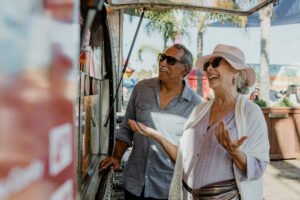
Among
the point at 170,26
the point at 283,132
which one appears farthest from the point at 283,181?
the point at 170,26

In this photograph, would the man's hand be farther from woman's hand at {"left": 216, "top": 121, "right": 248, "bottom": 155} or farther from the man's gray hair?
woman's hand at {"left": 216, "top": 121, "right": 248, "bottom": 155}

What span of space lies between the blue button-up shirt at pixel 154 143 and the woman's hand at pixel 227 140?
2.63ft

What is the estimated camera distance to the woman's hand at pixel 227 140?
7.34 ft

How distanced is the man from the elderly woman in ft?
1.13

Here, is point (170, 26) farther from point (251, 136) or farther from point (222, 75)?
point (251, 136)

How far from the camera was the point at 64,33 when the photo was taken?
0.86 m

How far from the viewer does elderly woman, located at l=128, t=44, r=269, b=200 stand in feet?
7.88

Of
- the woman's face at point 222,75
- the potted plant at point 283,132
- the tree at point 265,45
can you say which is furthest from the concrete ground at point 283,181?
the tree at point 265,45

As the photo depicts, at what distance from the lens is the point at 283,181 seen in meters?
8.29

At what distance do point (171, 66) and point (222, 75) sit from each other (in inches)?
27.9

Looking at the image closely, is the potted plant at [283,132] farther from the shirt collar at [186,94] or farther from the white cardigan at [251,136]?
the white cardigan at [251,136]

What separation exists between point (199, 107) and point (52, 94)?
2017 millimetres

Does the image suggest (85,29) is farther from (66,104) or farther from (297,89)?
(297,89)

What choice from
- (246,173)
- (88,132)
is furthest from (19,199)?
(88,132)
